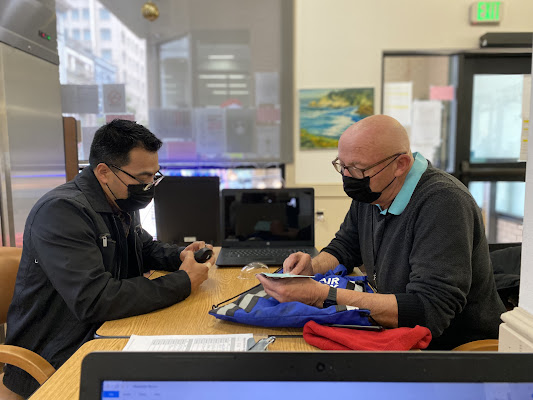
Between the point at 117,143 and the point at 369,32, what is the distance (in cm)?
256

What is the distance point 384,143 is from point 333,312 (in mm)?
660

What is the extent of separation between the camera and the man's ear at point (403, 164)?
1.46 meters

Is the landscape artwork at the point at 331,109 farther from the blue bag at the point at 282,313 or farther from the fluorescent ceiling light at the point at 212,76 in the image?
the blue bag at the point at 282,313

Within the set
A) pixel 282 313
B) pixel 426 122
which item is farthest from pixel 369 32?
→ pixel 282 313

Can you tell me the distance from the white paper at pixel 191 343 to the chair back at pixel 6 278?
79cm

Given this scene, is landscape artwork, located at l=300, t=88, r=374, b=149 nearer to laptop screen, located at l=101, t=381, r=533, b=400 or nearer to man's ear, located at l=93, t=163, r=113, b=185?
man's ear, located at l=93, t=163, r=113, b=185

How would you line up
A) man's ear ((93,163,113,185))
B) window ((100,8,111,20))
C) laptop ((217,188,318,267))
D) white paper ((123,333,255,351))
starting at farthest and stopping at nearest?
window ((100,8,111,20)) → laptop ((217,188,318,267)) → man's ear ((93,163,113,185)) → white paper ((123,333,255,351))

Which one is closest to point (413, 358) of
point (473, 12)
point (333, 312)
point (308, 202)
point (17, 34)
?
point (333, 312)

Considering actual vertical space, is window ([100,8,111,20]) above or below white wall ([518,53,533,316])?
above

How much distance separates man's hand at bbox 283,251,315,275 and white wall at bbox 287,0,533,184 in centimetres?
A: 214

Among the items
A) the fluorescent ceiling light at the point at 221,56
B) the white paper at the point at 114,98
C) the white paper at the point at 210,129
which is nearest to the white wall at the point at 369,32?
the fluorescent ceiling light at the point at 221,56

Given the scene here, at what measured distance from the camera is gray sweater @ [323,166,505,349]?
1.19 m

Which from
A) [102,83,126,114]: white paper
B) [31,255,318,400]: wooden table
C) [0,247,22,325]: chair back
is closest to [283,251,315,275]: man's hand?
[31,255,318,400]: wooden table

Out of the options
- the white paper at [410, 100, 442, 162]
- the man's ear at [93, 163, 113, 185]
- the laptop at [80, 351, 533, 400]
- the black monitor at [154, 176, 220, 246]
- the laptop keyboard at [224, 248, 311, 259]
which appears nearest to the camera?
the laptop at [80, 351, 533, 400]
